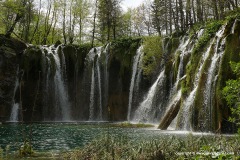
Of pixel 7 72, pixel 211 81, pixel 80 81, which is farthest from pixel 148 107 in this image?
pixel 7 72

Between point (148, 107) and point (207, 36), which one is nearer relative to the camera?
point (207, 36)

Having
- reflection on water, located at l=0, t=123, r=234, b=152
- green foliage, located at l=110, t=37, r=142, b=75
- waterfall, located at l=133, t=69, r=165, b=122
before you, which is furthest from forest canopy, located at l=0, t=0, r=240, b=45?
reflection on water, located at l=0, t=123, r=234, b=152

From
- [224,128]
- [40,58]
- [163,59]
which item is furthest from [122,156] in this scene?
[40,58]

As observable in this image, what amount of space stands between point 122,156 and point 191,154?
8.27 feet

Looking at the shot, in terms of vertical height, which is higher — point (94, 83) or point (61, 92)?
point (94, 83)

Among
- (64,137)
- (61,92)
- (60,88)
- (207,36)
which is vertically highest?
(207,36)

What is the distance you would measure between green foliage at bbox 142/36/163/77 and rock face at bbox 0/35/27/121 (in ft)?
50.4

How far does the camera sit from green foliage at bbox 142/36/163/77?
3438cm

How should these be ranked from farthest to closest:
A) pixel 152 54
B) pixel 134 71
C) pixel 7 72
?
pixel 7 72 < pixel 134 71 < pixel 152 54

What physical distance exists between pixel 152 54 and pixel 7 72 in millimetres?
16837

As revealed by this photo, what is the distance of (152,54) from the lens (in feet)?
113

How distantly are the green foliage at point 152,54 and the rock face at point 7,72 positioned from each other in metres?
15.4

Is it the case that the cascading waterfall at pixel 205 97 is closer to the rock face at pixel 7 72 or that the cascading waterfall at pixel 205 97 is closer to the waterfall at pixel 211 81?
the waterfall at pixel 211 81

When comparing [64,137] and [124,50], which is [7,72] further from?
[64,137]
